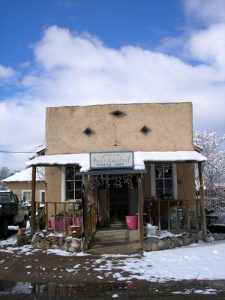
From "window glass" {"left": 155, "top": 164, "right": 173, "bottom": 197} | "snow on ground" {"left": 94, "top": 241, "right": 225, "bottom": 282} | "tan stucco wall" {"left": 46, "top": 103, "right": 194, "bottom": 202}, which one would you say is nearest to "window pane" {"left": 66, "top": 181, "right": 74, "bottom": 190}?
"tan stucco wall" {"left": 46, "top": 103, "right": 194, "bottom": 202}

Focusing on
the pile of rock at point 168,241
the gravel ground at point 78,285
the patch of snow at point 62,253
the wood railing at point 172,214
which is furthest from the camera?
the wood railing at point 172,214

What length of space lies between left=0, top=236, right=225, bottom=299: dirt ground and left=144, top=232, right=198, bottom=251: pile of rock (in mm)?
2035

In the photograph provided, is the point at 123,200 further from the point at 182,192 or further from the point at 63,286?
the point at 63,286

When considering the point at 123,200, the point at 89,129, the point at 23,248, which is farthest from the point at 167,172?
the point at 23,248

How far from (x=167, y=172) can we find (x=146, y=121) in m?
2.17

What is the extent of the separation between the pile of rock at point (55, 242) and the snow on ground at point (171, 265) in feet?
4.71

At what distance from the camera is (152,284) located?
8.96 metres

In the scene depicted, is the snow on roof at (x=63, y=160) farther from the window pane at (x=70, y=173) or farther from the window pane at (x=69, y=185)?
the window pane at (x=69, y=185)

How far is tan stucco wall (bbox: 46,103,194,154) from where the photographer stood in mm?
17094

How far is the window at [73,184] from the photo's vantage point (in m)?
17.3

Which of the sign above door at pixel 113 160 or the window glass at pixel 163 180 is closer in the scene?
the sign above door at pixel 113 160

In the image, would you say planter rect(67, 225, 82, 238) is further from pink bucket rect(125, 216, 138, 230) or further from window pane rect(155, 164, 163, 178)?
window pane rect(155, 164, 163, 178)

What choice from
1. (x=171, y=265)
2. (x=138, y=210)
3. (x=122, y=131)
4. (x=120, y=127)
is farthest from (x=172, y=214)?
(x=171, y=265)

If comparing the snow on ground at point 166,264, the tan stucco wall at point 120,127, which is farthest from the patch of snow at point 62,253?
the tan stucco wall at point 120,127
